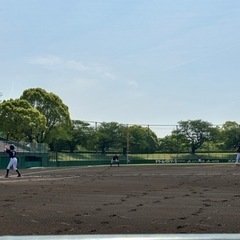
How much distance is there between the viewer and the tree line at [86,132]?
69.4 meters

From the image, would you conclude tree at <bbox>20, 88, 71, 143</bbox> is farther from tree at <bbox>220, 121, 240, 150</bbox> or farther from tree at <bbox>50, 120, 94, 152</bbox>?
tree at <bbox>220, 121, 240, 150</bbox>

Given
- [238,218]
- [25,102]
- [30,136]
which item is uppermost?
[25,102]

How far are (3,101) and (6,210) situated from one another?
2634 inches

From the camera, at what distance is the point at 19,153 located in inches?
2172

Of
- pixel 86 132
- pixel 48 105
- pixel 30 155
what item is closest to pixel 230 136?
pixel 86 132

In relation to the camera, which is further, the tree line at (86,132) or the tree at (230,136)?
the tree at (230,136)

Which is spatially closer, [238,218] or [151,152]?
[238,218]

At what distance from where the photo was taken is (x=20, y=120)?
68.8 meters

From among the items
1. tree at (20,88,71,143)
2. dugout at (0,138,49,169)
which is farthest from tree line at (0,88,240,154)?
dugout at (0,138,49,169)

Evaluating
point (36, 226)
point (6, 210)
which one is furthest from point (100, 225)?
point (6, 210)

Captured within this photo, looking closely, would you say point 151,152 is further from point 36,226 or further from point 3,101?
point 36,226

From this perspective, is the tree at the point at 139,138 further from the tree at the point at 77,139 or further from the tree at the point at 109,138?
the tree at the point at 77,139

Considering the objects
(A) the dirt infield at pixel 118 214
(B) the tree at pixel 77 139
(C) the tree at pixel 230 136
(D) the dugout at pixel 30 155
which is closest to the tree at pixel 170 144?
(C) the tree at pixel 230 136

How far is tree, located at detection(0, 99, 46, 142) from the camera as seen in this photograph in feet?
224
